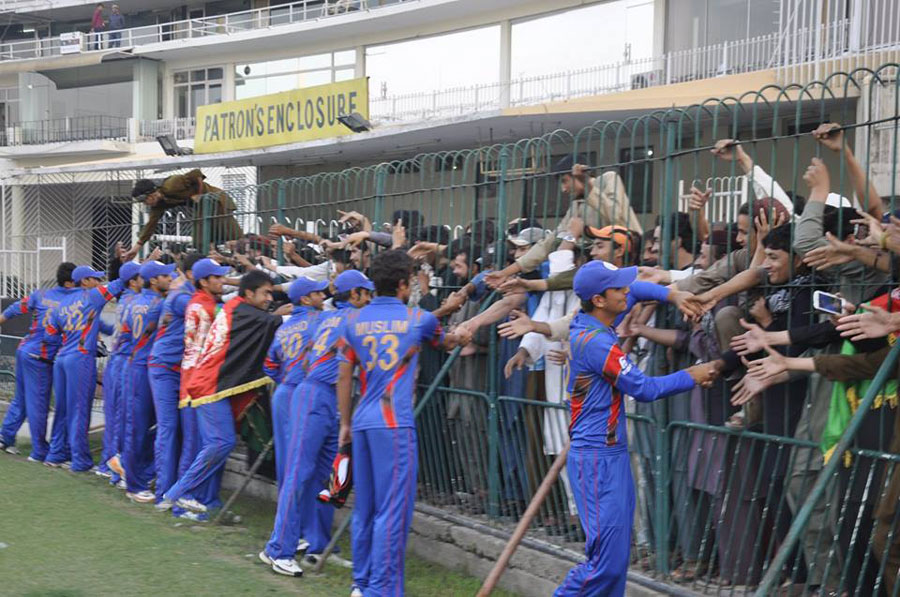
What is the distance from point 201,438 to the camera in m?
9.32

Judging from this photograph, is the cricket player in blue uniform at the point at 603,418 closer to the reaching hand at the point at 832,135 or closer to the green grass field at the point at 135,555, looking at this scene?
the reaching hand at the point at 832,135

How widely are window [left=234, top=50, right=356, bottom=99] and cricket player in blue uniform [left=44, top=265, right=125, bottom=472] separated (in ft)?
63.9

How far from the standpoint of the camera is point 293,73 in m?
32.8

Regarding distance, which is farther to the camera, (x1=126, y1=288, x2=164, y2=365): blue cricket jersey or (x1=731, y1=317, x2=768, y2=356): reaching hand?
(x1=126, y1=288, x2=164, y2=365): blue cricket jersey

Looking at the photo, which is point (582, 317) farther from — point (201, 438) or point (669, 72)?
Result: point (669, 72)

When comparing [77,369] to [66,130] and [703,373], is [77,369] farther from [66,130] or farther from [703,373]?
[66,130]

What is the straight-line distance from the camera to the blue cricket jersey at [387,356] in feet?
20.9

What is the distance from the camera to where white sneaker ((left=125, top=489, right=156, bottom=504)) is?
9922 millimetres

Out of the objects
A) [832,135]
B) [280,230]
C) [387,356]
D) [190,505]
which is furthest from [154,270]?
[832,135]

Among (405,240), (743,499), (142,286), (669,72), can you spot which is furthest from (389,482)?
(669,72)

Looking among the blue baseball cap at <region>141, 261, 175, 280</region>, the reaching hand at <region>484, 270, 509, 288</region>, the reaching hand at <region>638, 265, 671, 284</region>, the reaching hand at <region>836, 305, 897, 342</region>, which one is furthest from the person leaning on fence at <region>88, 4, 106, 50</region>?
the reaching hand at <region>836, 305, 897, 342</region>

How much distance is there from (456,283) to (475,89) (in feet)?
63.5

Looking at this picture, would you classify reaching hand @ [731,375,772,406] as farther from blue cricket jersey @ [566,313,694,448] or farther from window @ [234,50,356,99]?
window @ [234,50,356,99]

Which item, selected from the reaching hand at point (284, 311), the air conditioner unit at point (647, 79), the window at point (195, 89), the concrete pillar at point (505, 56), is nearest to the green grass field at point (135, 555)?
the reaching hand at point (284, 311)
